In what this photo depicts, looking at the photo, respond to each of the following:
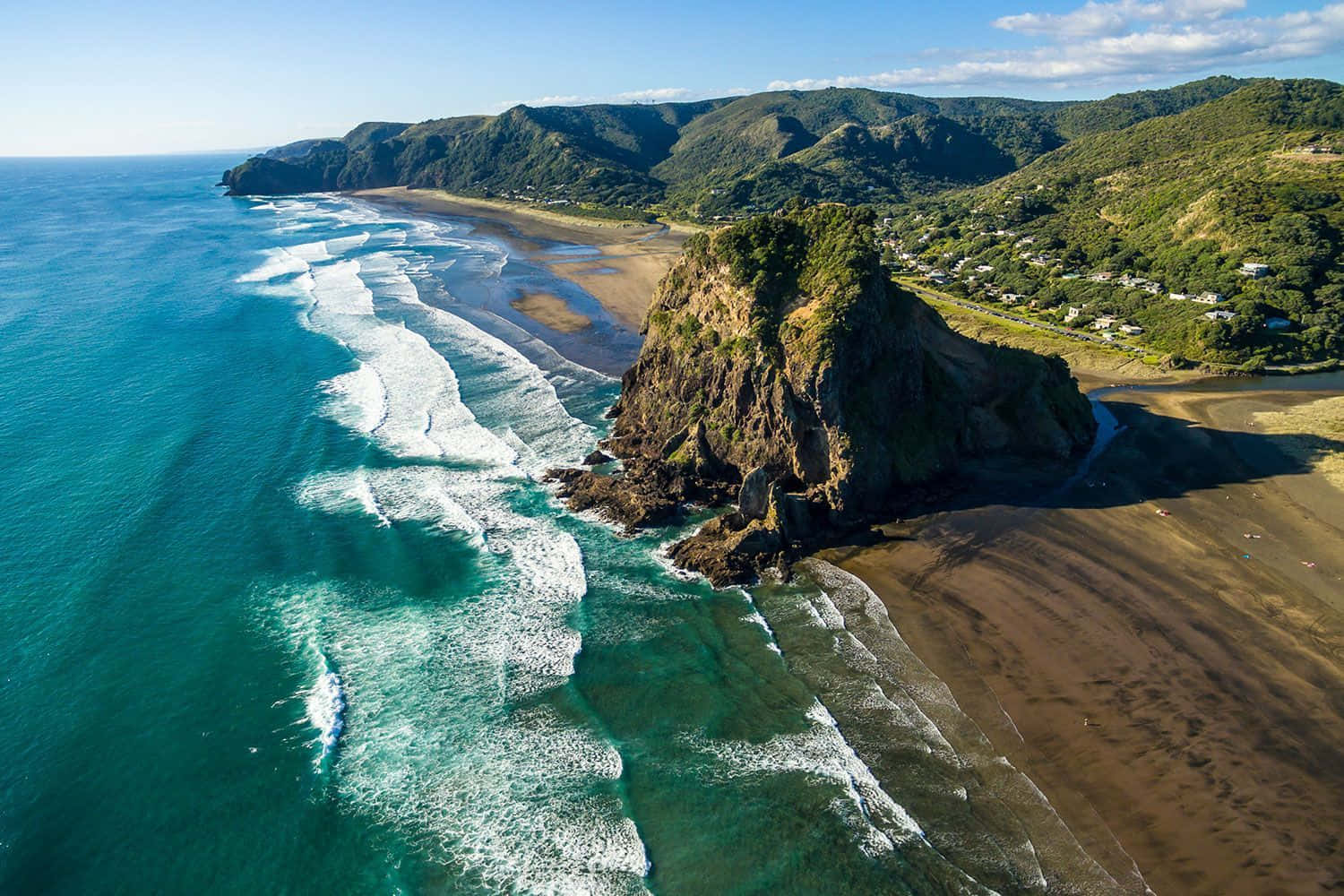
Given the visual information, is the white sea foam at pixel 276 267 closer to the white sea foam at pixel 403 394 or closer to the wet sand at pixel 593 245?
the white sea foam at pixel 403 394

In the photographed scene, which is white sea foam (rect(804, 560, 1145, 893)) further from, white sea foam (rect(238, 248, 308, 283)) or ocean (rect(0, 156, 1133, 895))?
white sea foam (rect(238, 248, 308, 283))

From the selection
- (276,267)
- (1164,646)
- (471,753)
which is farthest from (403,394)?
(276,267)

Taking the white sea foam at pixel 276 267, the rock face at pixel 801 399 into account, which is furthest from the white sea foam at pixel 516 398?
the white sea foam at pixel 276 267

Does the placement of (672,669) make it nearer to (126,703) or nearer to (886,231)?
(126,703)

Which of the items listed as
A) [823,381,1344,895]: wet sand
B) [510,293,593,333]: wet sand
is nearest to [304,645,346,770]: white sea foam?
[823,381,1344,895]: wet sand

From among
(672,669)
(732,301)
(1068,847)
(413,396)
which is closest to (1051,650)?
(1068,847)

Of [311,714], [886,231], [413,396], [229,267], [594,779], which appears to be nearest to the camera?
[594,779]

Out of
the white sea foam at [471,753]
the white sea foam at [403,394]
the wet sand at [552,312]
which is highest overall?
the wet sand at [552,312]
